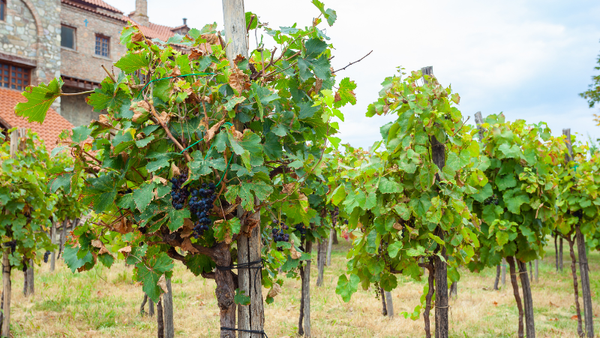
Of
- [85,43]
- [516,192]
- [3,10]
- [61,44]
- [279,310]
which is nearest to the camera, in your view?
[516,192]

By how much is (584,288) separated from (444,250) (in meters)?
4.17

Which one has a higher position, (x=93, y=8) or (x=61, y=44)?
(x=93, y=8)

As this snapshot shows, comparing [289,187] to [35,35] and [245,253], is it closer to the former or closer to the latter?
[245,253]

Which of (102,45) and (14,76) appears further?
(102,45)

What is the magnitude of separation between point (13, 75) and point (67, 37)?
170 inches

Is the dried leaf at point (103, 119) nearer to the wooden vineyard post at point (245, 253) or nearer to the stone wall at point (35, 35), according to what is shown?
the wooden vineyard post at point (245, 253)

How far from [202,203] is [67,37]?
23956 millimetres

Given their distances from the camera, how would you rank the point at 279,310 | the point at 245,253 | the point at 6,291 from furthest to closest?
the point at 279,310, the point at 6,291, the point at 245,253

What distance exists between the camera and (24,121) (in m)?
16.8

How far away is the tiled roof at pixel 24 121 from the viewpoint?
16080mm

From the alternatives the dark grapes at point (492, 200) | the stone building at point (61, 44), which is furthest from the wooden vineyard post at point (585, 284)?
the stone building at point (61, 44)

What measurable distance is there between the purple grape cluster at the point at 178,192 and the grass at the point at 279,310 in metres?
4.13

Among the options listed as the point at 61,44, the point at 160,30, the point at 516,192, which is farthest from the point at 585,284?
the point at 160,30

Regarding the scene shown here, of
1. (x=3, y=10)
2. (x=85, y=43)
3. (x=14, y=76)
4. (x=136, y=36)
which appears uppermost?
(x=85, y=43)
